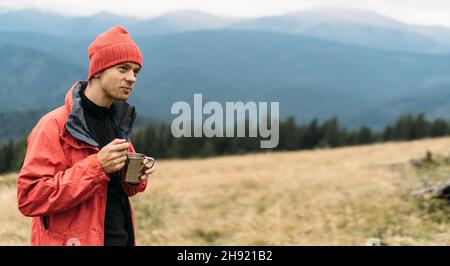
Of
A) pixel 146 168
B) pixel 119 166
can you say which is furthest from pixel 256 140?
pixel 119 166

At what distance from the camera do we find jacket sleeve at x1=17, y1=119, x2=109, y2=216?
3623 millimetres

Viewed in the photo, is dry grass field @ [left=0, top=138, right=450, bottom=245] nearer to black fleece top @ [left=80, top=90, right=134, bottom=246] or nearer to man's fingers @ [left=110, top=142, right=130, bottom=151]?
black fleece top @ [left=80, top=90, right=134, bottom=246]

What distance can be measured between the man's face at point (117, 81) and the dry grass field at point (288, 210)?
694 cm

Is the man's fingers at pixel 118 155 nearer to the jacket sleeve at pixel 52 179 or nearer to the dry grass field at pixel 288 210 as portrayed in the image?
the jacket sleeve at pixel 52 179

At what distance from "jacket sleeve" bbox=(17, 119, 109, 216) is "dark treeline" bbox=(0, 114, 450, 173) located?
171 ft

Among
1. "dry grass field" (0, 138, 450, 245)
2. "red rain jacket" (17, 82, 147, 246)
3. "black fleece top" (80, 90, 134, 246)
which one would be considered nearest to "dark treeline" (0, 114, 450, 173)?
"dry grass field" (0, 138, 450, 245)

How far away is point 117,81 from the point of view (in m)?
4.00

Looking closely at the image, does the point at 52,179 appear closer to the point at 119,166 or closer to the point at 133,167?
the point at 119,166

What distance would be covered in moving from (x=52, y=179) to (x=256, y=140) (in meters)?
63.8

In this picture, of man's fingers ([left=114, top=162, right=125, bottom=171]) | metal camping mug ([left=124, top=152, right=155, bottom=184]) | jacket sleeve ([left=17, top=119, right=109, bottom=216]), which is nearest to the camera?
jacket sleeve ([left=17, top=119, right=109, bottom=216])

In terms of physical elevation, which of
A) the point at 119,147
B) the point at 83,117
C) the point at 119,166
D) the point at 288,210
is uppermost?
the point at 83,117

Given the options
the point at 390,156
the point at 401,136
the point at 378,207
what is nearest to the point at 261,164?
the point at 390,156

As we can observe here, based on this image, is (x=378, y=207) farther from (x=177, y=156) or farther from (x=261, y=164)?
(x=177, y=156)
